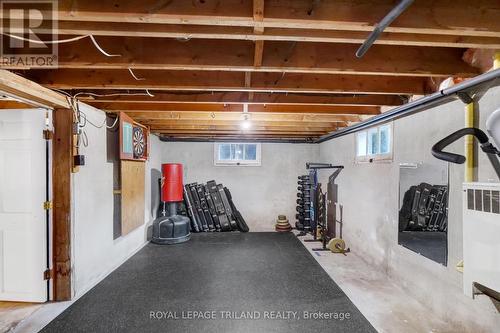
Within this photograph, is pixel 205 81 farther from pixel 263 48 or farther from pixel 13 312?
pixel 13 312

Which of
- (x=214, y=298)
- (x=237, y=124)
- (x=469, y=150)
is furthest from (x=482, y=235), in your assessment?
(x=237, y=124)

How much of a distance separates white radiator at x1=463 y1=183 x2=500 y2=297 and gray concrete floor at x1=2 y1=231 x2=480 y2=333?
0.75m

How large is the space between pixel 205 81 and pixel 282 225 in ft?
14.3

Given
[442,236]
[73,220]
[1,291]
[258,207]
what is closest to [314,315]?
[442,236]

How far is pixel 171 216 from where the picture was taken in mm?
5156

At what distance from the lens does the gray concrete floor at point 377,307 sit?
7.54 feet

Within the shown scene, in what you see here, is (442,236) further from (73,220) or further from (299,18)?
(73,220)

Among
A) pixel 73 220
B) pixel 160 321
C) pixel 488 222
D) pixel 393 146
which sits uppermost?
pixel 393 146

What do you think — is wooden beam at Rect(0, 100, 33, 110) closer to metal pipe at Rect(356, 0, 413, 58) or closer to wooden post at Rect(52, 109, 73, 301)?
wooden post at Rect(52, 109, 73, 301)

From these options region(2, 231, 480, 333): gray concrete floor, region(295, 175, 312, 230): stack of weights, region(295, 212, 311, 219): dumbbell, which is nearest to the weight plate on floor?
region(2, 231, 480, 333): gray concrete floor

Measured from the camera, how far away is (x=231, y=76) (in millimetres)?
2404

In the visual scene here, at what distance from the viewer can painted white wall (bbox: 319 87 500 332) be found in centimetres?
206

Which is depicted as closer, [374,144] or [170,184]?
[374,144]

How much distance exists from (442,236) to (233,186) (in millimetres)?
4434
